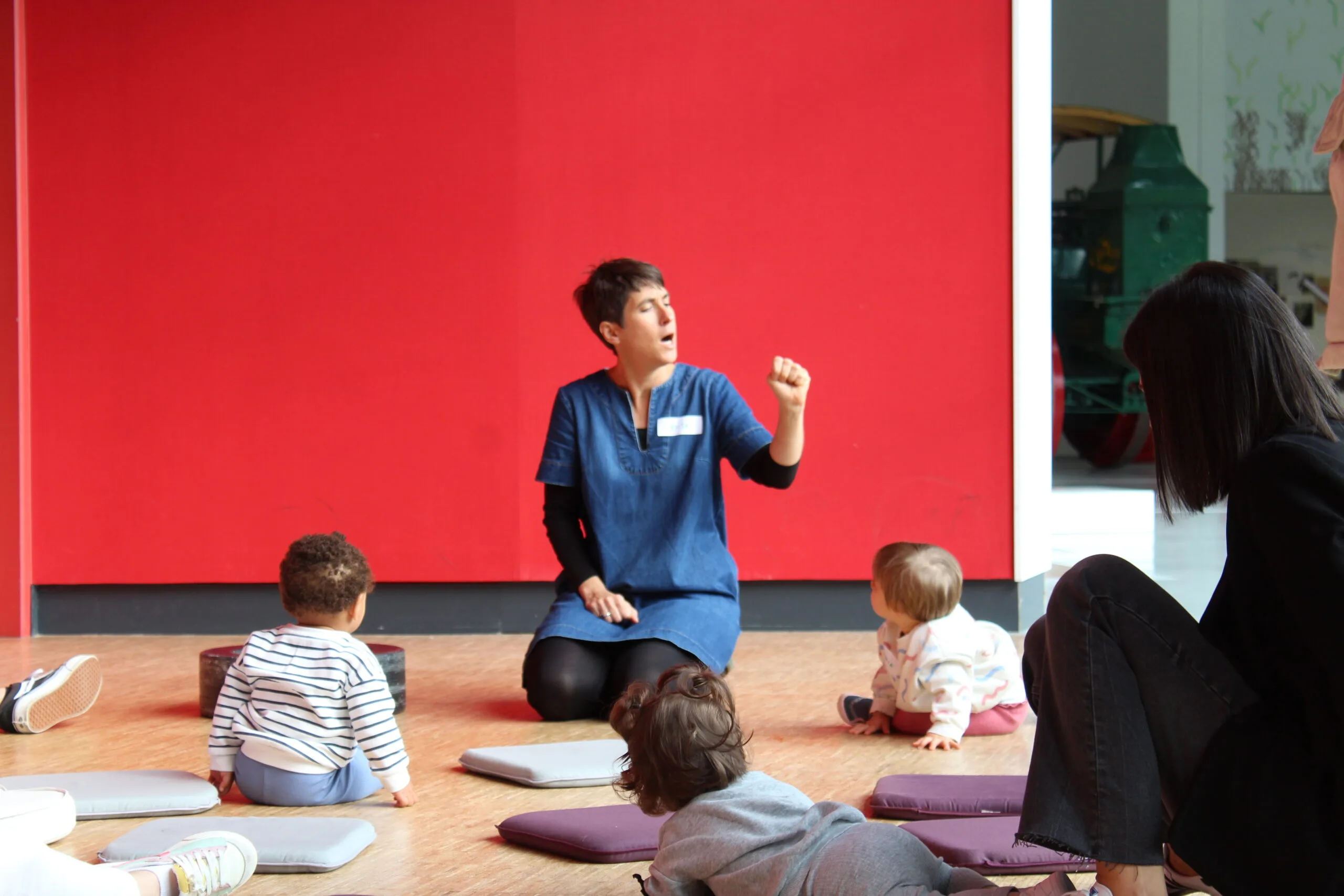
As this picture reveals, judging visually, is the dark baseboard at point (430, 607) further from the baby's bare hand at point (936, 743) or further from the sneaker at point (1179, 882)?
the sneaker at point (1179, 882)

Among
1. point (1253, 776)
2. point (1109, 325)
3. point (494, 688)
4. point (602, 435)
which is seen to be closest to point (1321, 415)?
point (1253, 776)

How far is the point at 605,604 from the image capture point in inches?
129

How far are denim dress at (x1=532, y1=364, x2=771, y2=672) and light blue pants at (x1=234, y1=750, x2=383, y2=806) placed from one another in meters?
0.95

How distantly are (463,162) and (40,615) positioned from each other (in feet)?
6.82

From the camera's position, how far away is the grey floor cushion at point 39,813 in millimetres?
2102

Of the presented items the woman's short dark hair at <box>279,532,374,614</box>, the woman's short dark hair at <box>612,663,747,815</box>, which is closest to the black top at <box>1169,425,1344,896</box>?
the woman's short dark hair at <box>612,663,747,815</box>

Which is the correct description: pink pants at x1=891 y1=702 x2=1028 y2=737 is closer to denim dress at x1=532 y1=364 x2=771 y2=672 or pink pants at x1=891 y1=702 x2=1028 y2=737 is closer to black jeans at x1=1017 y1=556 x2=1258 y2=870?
denim dress at x1=532 y1=364 x2=771 y2=672

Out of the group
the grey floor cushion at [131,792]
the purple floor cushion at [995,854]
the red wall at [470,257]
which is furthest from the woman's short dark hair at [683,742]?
the red wall at [470,257]

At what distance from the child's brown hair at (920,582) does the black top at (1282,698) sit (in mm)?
1348

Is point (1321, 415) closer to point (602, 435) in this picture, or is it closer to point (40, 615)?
point (602, 435)

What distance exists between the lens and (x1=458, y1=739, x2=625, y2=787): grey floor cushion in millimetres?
2488

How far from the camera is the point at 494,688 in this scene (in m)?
3.57

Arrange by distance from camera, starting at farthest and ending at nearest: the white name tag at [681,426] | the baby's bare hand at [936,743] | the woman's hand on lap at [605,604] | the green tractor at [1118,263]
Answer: the green tractor at [1118,263], the white name tag at [681,426], the woman's hand on lap at [605,604], the baby's bare hand at [936,743]

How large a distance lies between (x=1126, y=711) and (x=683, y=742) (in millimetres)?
536
